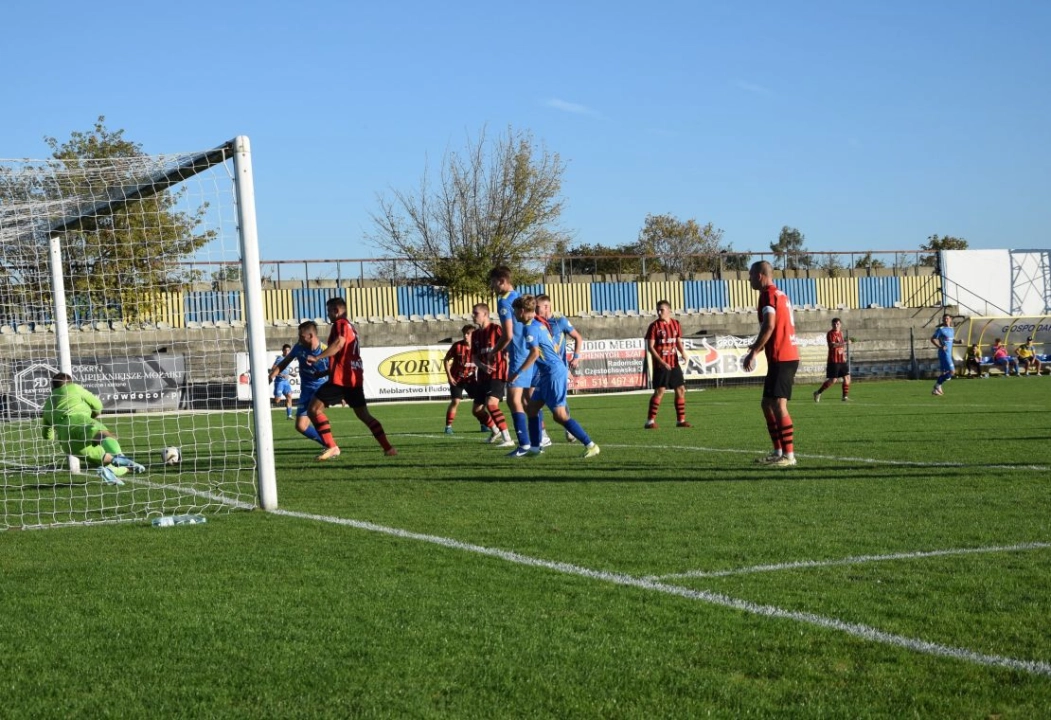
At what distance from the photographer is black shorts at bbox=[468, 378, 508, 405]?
15.7 meters

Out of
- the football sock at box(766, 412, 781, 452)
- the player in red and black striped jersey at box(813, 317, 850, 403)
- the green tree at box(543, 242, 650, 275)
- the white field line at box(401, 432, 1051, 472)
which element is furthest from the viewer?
the green tree at box(543, 242, 650, 275)

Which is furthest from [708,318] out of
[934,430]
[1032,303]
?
[934,430]

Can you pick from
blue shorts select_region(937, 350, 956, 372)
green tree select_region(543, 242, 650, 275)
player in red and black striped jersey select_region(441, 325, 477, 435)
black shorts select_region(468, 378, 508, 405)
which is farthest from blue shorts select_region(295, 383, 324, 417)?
green tree select_region(543, 242, 650, 275)

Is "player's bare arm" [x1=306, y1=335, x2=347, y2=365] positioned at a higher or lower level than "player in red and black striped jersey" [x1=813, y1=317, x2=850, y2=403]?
higher

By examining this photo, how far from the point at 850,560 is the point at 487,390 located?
1041 centimetres

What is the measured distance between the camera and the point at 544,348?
43.0ft

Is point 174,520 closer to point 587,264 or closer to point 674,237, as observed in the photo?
point 587,264

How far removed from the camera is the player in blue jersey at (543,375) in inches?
503

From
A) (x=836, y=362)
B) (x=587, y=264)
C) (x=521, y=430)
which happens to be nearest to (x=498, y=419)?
(x=521, y=430)

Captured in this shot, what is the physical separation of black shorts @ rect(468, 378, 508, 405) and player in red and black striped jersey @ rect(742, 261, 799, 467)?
4.78 meters

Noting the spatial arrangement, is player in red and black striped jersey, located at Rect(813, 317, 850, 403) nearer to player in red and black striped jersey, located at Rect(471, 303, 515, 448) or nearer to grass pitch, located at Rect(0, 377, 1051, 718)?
player in red and black striped jersey, located at Rect(471, 303, 515, 448)

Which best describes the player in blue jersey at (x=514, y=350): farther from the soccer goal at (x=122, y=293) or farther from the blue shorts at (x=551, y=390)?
the soccer goal at (x=122, y=293)

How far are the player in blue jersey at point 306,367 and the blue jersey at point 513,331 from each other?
8.25 feet

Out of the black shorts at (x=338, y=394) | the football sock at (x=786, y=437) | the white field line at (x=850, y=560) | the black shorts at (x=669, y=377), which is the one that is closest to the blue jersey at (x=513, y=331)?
the black shorts at (x=338, y=394)
